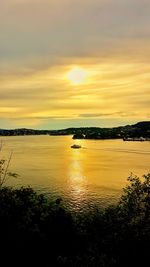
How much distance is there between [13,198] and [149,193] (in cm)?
1271

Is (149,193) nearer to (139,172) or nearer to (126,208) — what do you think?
(126,208)

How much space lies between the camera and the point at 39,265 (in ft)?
96.6

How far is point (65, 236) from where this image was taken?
33.6 metres

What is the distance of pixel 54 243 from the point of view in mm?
32094

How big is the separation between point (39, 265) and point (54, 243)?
9.61ft

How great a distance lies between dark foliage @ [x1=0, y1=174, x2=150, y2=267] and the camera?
29.6 m

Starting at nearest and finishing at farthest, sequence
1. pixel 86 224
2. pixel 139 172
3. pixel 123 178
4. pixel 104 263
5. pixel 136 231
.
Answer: pixel 104 263 → pixel 136 231 → pixel 86 224 → pixel 123 178 → pixel 139 172

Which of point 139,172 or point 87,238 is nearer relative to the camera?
point 87,238

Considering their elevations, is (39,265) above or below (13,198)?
below

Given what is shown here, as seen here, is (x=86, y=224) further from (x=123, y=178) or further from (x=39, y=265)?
(x=123, y=178)

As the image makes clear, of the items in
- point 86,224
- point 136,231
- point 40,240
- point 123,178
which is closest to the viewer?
point 40,240

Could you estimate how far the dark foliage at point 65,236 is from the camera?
29.6 m

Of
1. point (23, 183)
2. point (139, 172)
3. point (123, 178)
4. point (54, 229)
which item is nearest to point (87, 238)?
point (54, 229)

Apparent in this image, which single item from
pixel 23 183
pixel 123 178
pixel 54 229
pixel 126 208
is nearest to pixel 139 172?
pixel 123 178
